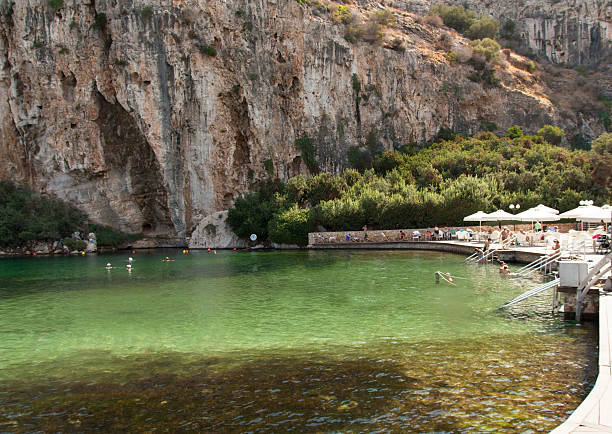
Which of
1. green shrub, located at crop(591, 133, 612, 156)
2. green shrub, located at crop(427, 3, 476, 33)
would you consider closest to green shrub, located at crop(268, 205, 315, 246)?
green shrub, located at crop(591, 133, 612, 156)

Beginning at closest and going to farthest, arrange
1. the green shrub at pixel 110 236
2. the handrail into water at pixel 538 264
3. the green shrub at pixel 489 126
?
the handrail into water at pixel 538 264 < the green shrub at pixel 110 236 < the green shrub at pixel 489 126

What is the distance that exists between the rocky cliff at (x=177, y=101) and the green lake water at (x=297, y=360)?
26971 mm

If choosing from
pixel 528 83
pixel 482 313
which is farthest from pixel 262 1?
pixel 482 313

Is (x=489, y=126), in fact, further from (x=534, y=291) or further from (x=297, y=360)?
(x=297, y=360)

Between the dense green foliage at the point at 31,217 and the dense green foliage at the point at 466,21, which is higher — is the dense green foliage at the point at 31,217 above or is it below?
below

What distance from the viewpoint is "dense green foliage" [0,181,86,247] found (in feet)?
133

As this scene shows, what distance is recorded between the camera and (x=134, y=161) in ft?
147

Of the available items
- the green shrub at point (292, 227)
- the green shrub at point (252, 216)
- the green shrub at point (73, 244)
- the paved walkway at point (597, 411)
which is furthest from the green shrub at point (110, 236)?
the paved walkway at point (597, 411)

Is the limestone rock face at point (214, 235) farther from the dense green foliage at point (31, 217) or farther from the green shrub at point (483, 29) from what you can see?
the green shrub at point (483, 29)

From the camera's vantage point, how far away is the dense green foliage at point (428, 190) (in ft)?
112

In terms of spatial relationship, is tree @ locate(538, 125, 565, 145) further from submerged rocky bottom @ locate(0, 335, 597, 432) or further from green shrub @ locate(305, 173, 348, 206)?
submerged rocky bottom @ locate(0, 335, 597, 432)

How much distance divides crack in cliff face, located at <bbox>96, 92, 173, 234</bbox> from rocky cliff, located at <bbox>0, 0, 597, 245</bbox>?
0.11m

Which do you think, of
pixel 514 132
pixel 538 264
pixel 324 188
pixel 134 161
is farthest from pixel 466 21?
pixel 538 264

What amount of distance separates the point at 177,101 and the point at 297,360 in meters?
36.3
